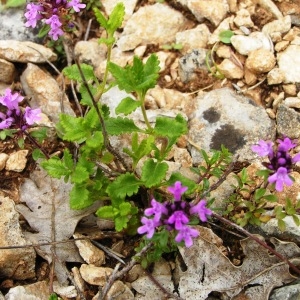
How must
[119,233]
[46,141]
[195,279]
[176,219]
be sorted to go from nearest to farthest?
[176,219], [195,279], [119,233], [46,141]

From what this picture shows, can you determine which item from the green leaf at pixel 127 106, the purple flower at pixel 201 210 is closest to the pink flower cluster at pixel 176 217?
the purple flower at pixel 201 210

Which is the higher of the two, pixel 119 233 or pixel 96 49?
pixel 96 49

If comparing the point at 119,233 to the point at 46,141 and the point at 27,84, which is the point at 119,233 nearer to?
the point at 46,141

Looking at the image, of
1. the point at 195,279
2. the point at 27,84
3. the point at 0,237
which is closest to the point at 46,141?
the point at 27,84

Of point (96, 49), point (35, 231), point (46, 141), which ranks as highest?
point (96, 49)

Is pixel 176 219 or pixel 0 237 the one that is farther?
pixel 0 237

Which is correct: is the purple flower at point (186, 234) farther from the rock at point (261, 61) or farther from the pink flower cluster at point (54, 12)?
the rock at point (261, 61)
